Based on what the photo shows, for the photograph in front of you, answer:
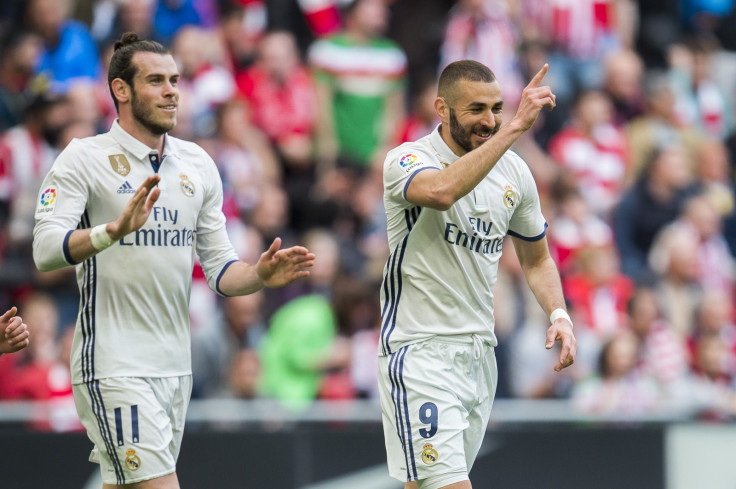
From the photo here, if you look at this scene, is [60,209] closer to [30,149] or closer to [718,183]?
[30,149]

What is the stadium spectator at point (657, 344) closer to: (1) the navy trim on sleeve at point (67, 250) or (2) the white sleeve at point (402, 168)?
(2) the white sleeve at point (402, 168)

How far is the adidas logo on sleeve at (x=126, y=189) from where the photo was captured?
21.5ft

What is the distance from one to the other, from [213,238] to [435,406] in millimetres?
1606

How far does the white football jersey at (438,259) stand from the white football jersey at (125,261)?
1117mm

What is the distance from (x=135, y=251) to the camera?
6539 millimetres

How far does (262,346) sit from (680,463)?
11.3 feet

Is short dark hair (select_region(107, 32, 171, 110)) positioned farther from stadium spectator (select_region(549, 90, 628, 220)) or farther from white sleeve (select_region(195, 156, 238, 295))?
stadium spectator (select_region(549, 90, 628, 220))

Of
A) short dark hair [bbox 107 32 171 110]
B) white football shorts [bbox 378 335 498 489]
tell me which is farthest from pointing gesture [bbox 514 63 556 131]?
short dark hair [bbox 107 32 171 110]

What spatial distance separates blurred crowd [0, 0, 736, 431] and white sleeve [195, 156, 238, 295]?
7.93 feet

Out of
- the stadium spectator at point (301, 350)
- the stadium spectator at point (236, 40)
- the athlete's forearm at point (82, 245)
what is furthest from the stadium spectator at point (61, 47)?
the athlete's forearm at point (82, 245)

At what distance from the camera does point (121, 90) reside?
668cm

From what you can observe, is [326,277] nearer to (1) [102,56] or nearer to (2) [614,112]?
(1) [102,56]

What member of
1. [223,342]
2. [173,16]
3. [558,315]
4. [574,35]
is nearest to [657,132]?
[574,35]

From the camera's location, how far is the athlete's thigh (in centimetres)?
633
